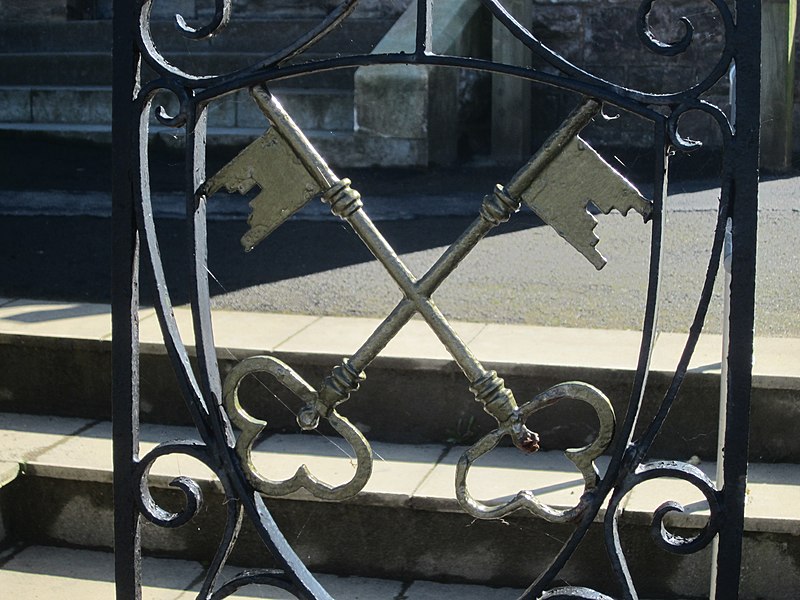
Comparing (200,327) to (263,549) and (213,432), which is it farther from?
(263,549)

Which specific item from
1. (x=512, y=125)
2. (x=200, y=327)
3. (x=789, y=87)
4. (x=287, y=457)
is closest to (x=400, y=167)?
(x=512, y=125)

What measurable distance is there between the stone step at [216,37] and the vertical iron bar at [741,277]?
6.41m

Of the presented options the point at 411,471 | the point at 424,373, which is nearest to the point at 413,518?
the point at 411,471

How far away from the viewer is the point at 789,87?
6738 millimetres

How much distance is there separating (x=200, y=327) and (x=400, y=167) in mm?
4962

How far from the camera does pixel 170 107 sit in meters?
6.80

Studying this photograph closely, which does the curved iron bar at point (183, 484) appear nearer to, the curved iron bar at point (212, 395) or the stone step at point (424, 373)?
the curved iron bar at point (212, 395)

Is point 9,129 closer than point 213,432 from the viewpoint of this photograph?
No

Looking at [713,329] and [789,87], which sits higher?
[789,87]

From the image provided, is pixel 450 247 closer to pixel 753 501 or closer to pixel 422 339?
pixel 753 501

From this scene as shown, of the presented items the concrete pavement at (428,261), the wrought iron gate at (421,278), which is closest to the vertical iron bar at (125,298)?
the wrought iron gate at (421,278)

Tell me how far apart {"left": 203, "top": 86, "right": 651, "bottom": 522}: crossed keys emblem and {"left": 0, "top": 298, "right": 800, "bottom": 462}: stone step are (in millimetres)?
→ 1333

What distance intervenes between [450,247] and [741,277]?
1.39 ft

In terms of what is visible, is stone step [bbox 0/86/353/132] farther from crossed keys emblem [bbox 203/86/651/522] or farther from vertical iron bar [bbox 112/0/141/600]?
crossed keys emblem [bbox 203/86/651/522]
